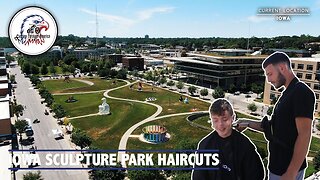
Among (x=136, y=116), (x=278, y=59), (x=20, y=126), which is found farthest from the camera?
(x=136, y=116)

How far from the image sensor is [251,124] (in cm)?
812

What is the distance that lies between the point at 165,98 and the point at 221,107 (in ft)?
248

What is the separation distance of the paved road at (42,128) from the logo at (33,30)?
24.7m

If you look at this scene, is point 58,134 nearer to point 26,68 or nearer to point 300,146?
point 300,146

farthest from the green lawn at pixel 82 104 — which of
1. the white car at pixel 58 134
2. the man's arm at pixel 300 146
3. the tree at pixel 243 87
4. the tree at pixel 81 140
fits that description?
the man's arm at pixel 300 146

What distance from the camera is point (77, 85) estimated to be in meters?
105

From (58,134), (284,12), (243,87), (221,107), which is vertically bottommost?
(58,134)

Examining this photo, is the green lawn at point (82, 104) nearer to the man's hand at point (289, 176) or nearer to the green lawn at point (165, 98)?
the green lawn at point (165, 98)

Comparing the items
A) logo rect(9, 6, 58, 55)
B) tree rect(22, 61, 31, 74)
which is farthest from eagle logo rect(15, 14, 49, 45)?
tree rect(22, 61, 31, 74)

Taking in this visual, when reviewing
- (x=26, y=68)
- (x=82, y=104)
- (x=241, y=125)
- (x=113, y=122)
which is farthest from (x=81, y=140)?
(x=26, y=68)

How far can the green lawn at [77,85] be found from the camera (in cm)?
9686

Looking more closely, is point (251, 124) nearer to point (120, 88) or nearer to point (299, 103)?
point (299, 103)

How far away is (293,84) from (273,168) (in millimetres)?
2178

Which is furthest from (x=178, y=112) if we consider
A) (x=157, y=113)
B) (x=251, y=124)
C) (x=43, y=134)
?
(x=251, y=124)
